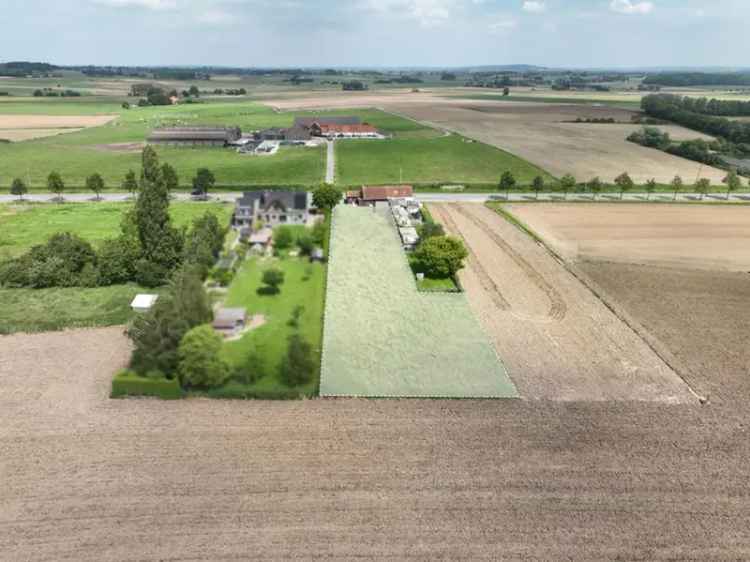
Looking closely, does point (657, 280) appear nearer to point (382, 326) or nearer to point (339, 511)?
point (382, 326)

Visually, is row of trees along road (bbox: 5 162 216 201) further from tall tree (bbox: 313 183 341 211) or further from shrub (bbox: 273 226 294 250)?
shrub (bbox: 273 226 294 250)

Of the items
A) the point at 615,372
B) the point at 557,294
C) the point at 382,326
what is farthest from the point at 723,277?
the point at 382,326

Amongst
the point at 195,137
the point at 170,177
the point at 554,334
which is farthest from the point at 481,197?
the point at 195,137

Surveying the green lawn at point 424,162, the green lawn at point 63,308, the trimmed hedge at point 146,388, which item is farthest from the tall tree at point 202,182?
the trimmed hedge at point 146,388

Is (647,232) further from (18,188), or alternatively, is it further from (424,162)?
(18,188)

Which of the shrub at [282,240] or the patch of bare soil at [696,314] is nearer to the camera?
the patch of bare soil at [696,314]

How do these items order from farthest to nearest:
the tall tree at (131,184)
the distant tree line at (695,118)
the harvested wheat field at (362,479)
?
the distant tree line at (695,118) < the tall tree at (131,184) < the harvested wheat field at (362,479)

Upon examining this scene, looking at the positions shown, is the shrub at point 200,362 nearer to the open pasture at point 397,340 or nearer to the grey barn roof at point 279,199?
the open pasture at point 397,340
